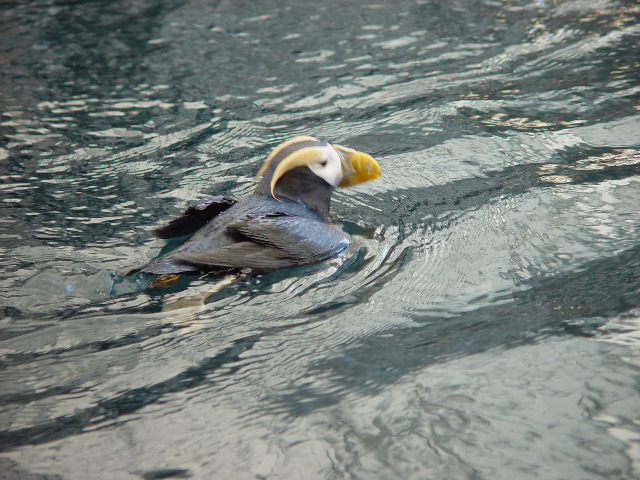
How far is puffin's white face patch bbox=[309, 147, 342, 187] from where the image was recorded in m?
3.40

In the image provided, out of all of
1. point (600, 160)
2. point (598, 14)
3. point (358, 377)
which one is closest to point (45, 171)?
point (358, 377)

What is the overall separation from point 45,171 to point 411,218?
2370 mm

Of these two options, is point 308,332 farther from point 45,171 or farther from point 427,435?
point 45,171

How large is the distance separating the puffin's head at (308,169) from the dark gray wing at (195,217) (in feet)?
0.70

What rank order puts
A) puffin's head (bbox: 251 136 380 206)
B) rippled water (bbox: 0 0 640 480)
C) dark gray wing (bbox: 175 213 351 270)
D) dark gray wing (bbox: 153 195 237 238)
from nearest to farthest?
rippled water (bbox: 0 0 640 480) → dark gray wing (bbox: 175 213 351 270) → dark gray wing (bbox: 153 195 237 238) → puffin's head (bbox: 251 136 380 206)

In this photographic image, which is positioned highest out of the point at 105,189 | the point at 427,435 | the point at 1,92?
the point at 1,92

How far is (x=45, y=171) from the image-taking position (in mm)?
4316

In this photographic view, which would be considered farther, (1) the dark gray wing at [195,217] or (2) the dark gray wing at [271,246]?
(1) the dark gray wing at [195,217]

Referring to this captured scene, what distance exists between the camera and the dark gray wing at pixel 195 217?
3.21 m

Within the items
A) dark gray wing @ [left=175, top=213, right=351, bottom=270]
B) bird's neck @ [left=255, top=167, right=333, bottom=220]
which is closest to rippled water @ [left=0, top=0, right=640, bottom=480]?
dark gray wing @ [left=175, top=213, right=351, bottom=270]

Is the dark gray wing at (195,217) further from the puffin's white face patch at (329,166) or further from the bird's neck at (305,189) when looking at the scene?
the puffin's white face patch at (329,166)

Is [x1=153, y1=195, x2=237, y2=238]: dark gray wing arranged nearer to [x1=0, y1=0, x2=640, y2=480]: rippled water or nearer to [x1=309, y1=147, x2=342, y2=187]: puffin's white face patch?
[x1=0, y1=0, x2=640, y2=480]: rippled water

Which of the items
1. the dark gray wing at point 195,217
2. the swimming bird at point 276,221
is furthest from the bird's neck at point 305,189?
the dark gray wing at point 195,217

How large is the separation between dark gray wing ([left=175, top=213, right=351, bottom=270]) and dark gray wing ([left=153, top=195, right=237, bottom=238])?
0.77 feet
